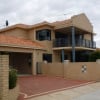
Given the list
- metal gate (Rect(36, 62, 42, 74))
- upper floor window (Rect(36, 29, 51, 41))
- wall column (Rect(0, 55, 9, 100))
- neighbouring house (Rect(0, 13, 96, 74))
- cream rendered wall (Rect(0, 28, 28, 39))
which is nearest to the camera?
wall column (Rect(0, 55, 9, 100))

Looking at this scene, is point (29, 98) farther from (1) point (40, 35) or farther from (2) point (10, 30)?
(2) point (10, 30)

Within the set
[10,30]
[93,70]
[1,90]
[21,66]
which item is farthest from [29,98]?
[10,30]

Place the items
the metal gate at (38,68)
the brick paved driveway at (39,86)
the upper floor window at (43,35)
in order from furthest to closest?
1. the upper floor window at (43,35)
2. the metal gate at (38,68)
3. the brick paved driveway at (39,86)

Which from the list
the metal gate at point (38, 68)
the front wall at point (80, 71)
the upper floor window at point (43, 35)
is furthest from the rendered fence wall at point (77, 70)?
the upper floor window at point (43, 35)

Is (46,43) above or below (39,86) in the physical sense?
above

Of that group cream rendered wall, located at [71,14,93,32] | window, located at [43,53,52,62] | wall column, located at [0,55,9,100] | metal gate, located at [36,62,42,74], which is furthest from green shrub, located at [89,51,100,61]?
wall column, located at [0,55,9,100]

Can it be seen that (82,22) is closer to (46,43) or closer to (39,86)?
(46,43)

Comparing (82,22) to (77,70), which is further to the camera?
(82,22)

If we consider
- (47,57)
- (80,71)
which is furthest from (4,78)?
(47,57)

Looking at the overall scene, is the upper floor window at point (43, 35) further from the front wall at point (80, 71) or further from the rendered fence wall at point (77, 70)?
the front wall at point (80, 71)

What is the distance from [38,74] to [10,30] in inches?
373

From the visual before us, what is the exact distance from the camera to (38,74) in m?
24.8

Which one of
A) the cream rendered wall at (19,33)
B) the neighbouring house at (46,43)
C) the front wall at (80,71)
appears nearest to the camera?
the front wall at (80,71)

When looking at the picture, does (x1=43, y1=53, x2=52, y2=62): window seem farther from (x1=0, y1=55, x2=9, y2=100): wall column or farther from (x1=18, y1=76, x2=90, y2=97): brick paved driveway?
(x1=0, y1=55, x2=9, y2=100): wall column
